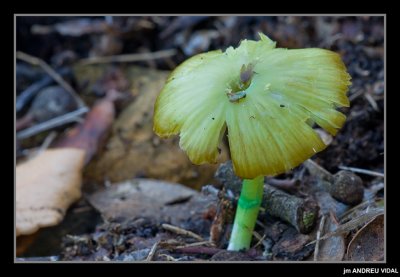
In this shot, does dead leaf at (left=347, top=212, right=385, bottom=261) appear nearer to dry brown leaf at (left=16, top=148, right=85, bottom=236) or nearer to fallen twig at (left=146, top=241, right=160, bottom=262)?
fallen twig at (left=146, top=241, right=160, bottom=262)

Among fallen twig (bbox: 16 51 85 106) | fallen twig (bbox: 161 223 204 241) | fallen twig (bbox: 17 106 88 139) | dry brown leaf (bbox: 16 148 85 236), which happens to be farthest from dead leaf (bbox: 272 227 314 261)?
fallen twig (bbox: 16 51 85 106)

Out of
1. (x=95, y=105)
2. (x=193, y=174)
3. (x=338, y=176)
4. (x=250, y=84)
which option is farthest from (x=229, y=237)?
(x=95, y=105)

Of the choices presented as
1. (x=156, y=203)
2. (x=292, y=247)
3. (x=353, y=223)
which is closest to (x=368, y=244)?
(x=353, y=223)

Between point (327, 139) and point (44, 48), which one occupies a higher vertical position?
point (44, 48)

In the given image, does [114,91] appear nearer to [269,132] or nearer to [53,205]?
[53,205]

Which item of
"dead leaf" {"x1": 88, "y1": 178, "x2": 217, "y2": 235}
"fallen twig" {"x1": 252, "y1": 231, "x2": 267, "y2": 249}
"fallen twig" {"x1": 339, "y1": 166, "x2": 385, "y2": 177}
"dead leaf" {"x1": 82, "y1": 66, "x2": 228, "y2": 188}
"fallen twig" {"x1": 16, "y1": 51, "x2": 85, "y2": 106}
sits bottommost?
"fallen twig" {"x1": 252, "y1": 231, "x2": 267, "y2": 249}

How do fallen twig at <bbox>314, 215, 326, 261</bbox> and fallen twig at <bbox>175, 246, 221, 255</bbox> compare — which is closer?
fallen twig at <bbox>314, 215, 326, 261</bbox>
